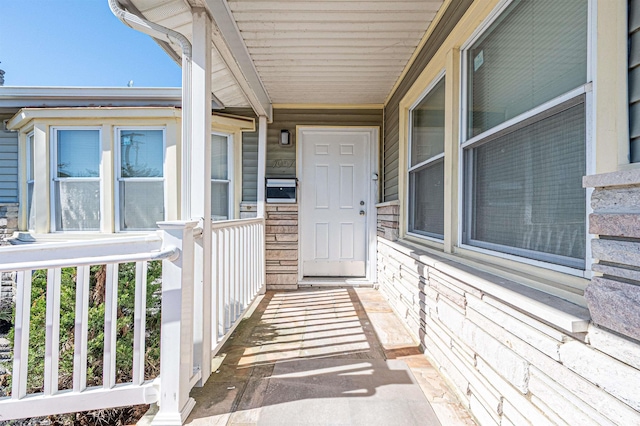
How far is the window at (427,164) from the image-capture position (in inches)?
95.6

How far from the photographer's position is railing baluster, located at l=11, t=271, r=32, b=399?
4.93ft

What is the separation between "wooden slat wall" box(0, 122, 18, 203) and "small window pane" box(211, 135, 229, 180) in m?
3.16

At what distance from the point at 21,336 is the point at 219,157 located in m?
3.17

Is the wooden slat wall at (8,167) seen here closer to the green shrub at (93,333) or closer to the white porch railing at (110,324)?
the green shrub at (93,333)

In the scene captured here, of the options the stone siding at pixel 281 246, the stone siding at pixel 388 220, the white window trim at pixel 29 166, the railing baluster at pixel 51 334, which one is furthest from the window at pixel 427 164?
the white window trim at pixel 29 166

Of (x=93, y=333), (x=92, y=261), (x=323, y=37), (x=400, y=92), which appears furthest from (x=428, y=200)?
(x=93, y=333)

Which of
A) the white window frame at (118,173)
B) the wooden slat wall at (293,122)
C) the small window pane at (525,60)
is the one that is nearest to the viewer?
the small window pane at (525,60)

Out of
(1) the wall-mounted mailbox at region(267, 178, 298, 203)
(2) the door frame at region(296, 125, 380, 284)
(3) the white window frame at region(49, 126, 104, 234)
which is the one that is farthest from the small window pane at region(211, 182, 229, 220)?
(3) the white window frame at region(49, 126, 104, 234)

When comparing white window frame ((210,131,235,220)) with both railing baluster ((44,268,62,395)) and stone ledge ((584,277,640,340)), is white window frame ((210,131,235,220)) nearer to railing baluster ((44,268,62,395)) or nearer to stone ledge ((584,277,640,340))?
railing baluster ((44,268,62,395))

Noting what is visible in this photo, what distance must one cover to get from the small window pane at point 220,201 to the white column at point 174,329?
2.77 metres

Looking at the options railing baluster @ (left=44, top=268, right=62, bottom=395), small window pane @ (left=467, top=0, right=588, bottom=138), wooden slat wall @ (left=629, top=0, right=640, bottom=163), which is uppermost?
small window pane @ (left=467, top=0, right=588, bottom=138)

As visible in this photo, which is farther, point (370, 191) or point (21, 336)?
point (370, 191)

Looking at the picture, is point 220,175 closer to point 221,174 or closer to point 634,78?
point 221,174

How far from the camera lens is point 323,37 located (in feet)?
8.29
